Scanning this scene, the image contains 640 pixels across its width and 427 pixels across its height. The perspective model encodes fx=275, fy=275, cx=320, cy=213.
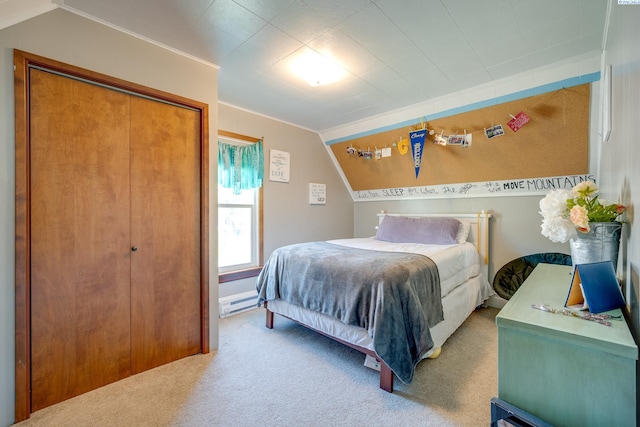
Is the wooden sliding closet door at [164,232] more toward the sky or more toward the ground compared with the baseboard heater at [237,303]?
more toward the sky

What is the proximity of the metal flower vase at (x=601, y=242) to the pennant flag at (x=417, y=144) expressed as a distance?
90.0 inches

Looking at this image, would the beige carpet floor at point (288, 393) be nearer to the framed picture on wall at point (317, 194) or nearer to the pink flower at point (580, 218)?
the pink flower at point (580, 218)

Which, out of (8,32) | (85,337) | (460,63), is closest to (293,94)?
(460,63)

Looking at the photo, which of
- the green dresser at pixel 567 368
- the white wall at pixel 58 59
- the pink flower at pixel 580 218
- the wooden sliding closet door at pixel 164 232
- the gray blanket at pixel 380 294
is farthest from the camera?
the wooden sliding closet door at pixel 164 232

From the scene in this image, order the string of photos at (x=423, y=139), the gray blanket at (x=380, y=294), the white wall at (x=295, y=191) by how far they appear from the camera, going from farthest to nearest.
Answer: the white wall at (x=295, y=191) < the string of photos at (x=423, y=139) < the gray blanket at (x=380, y=294)

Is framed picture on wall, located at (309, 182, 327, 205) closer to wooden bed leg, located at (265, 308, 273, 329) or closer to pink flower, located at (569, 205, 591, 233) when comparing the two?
wooden bed leg, located at (265, 308, 273, 329)

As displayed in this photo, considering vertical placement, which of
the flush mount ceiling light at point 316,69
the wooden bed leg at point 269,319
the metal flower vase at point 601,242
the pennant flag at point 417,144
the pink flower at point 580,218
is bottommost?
the wooden bed leg at point 269,319

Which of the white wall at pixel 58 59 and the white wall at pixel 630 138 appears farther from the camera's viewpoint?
the white wall at pixel 58 59

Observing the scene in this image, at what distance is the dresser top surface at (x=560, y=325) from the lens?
2.41 ft

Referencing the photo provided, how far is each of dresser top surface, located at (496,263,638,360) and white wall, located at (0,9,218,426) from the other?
2342 millimetres

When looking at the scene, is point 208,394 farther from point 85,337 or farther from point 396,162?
point 396,162

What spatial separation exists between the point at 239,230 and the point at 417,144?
95.0 inches

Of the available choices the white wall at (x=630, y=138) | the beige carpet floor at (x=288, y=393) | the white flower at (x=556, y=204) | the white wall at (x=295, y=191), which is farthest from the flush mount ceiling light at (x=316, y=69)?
the beige carpet floor at (x=288, y=393)

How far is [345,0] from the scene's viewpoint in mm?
1581
